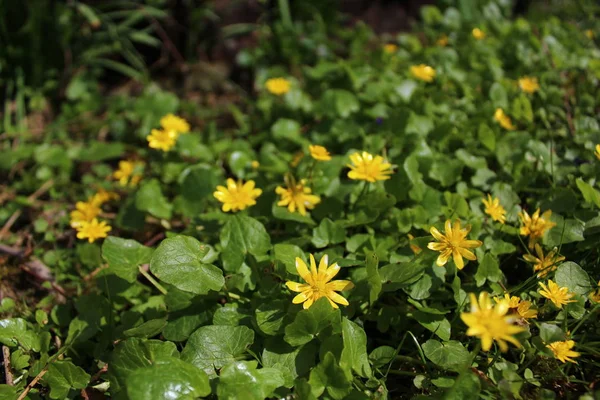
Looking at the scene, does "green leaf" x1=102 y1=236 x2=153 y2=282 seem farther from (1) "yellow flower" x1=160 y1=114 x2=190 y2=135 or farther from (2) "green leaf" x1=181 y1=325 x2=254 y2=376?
(1) "yellow flower" x1=160 y1=114 x2=190 y2=135

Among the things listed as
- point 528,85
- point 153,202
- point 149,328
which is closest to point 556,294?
point 149,328

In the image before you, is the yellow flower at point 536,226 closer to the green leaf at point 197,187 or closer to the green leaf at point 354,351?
the green leaf at point 354,351

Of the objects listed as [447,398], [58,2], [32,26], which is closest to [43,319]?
[447,398]

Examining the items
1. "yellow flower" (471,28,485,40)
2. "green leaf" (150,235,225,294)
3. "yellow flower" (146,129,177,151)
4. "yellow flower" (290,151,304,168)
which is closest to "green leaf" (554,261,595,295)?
"green leaf" (150,235,225,294)

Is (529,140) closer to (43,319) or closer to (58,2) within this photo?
(43,319)

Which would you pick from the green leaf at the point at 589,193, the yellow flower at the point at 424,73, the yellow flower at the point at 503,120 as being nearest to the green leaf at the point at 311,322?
the green leaf at the point at 589,193
